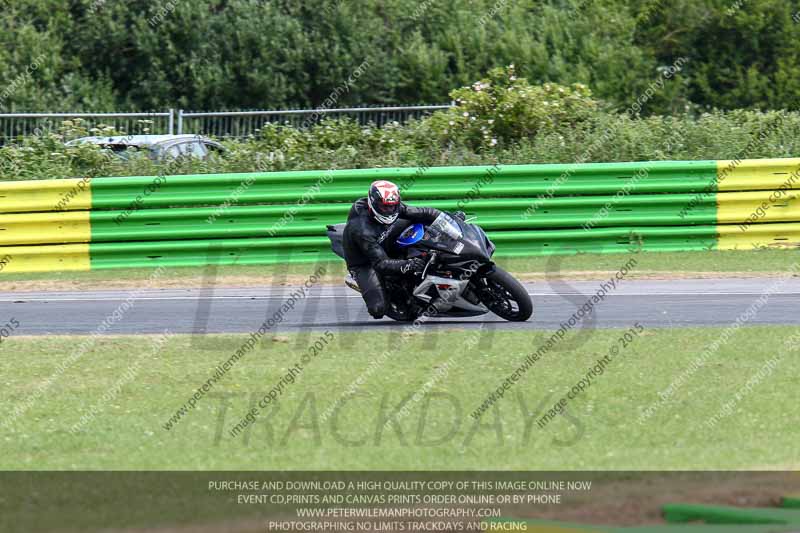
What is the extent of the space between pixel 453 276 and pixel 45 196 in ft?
24.4

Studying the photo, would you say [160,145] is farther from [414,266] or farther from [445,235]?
[445,235]

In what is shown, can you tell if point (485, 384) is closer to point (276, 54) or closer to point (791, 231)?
point (791, 231)

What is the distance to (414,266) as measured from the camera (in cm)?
1177

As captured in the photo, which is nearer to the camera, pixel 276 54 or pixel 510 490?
pixel 510 490

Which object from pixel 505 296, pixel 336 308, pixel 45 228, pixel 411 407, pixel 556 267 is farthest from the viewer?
pixel 45 228

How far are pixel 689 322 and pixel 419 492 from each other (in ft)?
19.4

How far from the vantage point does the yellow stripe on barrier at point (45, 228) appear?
54.9 feet

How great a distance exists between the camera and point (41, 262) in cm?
1680

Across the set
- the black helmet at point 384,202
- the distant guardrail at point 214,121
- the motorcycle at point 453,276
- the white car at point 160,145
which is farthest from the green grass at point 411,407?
the distant guardrail at point 214,121

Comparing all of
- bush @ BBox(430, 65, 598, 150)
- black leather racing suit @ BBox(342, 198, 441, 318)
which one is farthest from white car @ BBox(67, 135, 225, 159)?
black leather racing suit @ BBox(342, 198, 441, 318)

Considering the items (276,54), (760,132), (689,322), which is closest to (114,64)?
(276,54)

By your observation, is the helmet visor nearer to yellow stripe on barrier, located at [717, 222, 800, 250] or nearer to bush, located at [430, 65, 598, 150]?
yellow stripe on barrier, located at [717, 222, 800, 250]

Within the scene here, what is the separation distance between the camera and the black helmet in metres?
11.7

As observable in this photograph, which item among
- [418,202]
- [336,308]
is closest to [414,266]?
[336,308]
